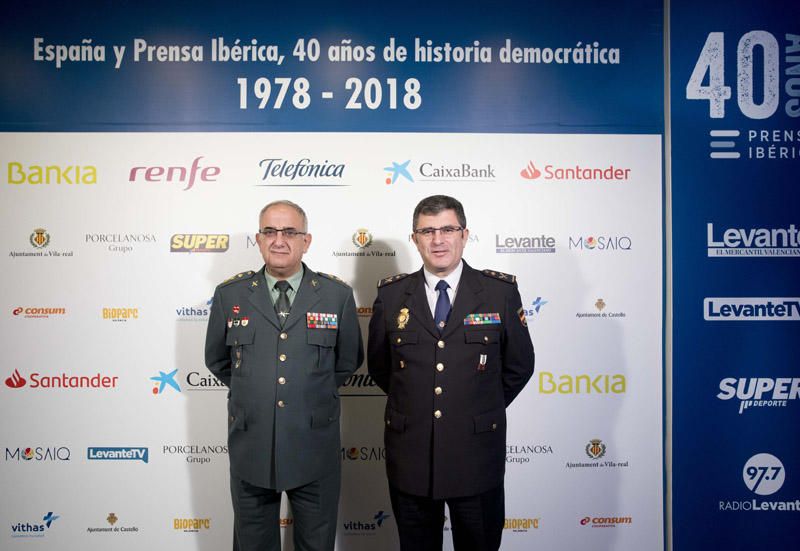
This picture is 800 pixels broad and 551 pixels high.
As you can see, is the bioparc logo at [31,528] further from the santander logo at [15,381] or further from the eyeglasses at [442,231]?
the eyeglasses at [442,231]

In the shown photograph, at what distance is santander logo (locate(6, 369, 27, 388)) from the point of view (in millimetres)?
2662

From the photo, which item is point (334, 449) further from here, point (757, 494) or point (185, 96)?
point (757, 494)

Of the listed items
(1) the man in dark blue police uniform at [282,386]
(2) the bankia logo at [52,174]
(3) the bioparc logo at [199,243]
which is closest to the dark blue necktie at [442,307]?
(1) the man in dark blue police uniform at [282,386]

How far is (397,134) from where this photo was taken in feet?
8.87

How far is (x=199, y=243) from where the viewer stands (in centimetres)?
268

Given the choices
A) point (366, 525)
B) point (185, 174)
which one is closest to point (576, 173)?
point (185, 174)

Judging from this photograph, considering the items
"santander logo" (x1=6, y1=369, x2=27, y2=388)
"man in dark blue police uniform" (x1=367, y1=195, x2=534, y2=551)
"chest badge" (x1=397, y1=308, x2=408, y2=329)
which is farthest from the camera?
"santander logo" (x1=6, y1=369, x2=27, y2=388)

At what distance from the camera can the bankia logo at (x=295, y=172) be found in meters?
2.67

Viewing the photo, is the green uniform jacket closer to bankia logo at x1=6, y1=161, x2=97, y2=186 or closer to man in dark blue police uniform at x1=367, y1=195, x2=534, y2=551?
man in dark blue police uniform at x1=367, y1=195, x2=534, y2=551

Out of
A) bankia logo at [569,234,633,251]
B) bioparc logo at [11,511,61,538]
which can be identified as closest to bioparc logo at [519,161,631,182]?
bankia logo at [569,234,633,251]

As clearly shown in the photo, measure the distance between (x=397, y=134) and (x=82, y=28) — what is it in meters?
1.80

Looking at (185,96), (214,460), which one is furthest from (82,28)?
(214,460)

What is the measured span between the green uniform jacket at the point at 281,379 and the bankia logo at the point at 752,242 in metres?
2.08

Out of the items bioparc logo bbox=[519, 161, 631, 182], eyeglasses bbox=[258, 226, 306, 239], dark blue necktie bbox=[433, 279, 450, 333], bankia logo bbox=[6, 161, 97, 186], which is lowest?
dark blue necktie bbox=[433, 279, 450, 333]
